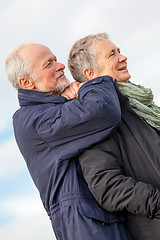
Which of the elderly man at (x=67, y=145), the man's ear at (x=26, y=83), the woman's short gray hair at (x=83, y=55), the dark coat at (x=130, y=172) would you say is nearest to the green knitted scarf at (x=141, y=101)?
the dark coat at (x=130, y=172)

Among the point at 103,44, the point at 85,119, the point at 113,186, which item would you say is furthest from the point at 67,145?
the point at 103,44

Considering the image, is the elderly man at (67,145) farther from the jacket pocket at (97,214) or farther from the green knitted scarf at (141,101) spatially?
the green knitted scarf at (141,101)

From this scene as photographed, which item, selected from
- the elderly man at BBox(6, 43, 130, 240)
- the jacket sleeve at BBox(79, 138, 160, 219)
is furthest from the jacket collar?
the jacket sleeve at BBox(79, 138, 160, 219)

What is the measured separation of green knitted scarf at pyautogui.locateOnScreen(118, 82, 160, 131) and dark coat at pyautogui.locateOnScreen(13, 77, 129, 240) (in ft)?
0.83

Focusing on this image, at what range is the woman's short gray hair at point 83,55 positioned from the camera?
11.3ft

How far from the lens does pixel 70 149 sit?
2934 mm

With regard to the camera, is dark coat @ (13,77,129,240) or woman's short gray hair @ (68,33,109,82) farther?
woman's short gray hair @ (68,33,109,82)

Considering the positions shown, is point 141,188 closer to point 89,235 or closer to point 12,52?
point 89,235

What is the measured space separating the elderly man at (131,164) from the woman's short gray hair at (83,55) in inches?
7.4

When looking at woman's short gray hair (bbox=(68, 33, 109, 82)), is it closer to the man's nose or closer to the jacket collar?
the man's nose

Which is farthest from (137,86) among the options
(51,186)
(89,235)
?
(89,235)

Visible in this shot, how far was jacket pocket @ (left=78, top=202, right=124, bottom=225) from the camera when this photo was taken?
277 centimetres

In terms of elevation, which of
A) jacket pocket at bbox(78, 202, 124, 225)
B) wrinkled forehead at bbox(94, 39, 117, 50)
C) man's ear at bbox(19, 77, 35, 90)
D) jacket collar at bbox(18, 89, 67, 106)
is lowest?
jacket pocket at bbox(78, 202, 124, 225)

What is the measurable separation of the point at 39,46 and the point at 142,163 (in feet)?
4.93
